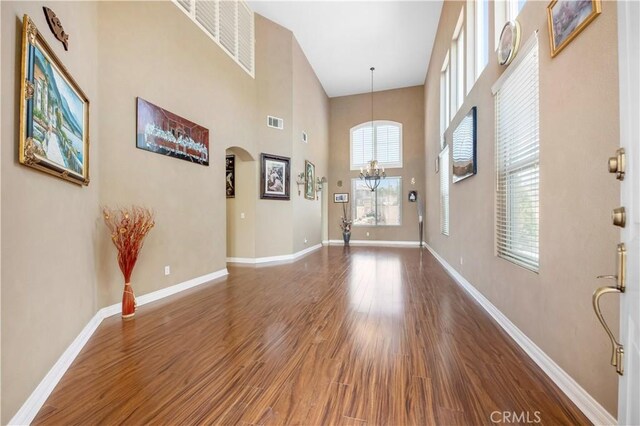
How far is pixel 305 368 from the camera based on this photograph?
1893 millimetres

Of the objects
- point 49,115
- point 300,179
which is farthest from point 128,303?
point 300,179

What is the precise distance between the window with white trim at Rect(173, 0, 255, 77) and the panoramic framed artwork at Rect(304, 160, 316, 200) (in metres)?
2.73

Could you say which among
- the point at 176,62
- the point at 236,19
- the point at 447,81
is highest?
the point at 236,19

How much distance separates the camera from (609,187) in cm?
132

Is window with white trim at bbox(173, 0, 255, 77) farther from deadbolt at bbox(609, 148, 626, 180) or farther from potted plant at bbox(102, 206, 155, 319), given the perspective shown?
deadbolt at bbox(609, 148, 626, 180)

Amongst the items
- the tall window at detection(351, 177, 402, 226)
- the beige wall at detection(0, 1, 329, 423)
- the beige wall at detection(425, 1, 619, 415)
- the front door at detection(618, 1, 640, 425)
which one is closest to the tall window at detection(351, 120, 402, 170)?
the tall window at detection(351, 177, 402, 226)

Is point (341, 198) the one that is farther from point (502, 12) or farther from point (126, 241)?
point (126, 241)

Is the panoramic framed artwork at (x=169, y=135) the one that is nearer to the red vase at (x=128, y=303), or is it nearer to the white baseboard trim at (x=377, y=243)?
the red vase at (x=128, y=303)

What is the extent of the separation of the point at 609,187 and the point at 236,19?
615cm

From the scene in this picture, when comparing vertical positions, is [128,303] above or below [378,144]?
below

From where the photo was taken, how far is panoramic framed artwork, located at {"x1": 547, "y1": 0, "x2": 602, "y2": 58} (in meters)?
1.42

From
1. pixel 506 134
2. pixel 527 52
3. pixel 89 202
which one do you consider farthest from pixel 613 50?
pixel 89 202

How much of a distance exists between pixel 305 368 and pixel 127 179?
2.92 m

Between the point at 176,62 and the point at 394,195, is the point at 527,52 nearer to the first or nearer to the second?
the point at 176,62
